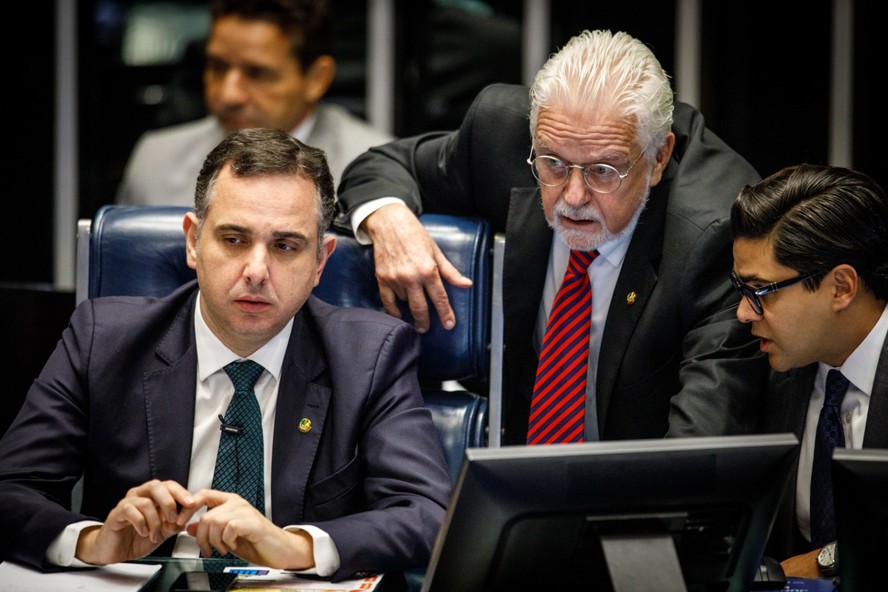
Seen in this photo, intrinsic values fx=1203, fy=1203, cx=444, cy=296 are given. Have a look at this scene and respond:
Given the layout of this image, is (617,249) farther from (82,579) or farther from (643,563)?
(82,579)

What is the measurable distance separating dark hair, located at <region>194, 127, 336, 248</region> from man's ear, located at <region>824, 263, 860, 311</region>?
3.22 ft

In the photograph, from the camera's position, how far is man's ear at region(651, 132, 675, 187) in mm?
2602

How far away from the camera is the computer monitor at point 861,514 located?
1.54 m

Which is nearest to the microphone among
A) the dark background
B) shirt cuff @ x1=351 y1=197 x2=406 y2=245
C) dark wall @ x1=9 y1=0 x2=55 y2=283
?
shirt cuff @ x1=351 y1=197 x2=406 y2=245

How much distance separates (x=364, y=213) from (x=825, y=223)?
3.18ft

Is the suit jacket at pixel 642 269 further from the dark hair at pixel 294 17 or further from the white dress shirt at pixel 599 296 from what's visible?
the dark hair at pixel 294 17

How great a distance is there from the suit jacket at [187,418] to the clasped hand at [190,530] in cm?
26

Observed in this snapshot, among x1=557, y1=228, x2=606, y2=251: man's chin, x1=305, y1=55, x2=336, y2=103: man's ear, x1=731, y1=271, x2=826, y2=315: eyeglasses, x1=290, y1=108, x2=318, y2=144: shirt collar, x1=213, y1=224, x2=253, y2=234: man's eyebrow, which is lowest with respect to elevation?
x1=731, y1=271, x2=826, y2=315: eyeglasses

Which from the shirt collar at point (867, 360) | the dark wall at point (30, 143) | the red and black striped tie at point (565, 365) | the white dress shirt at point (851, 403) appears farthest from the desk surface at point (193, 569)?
the dark wall at point (30, 143)

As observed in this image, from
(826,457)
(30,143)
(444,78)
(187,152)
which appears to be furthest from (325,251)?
(30,143)

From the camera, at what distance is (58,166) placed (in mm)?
5648

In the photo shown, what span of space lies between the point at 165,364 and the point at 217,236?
0.27 m

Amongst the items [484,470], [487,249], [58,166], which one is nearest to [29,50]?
[58,166]

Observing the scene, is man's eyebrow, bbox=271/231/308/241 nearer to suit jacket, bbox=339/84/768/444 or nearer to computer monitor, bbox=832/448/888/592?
suit jacket, bbox=339/84/768/444
